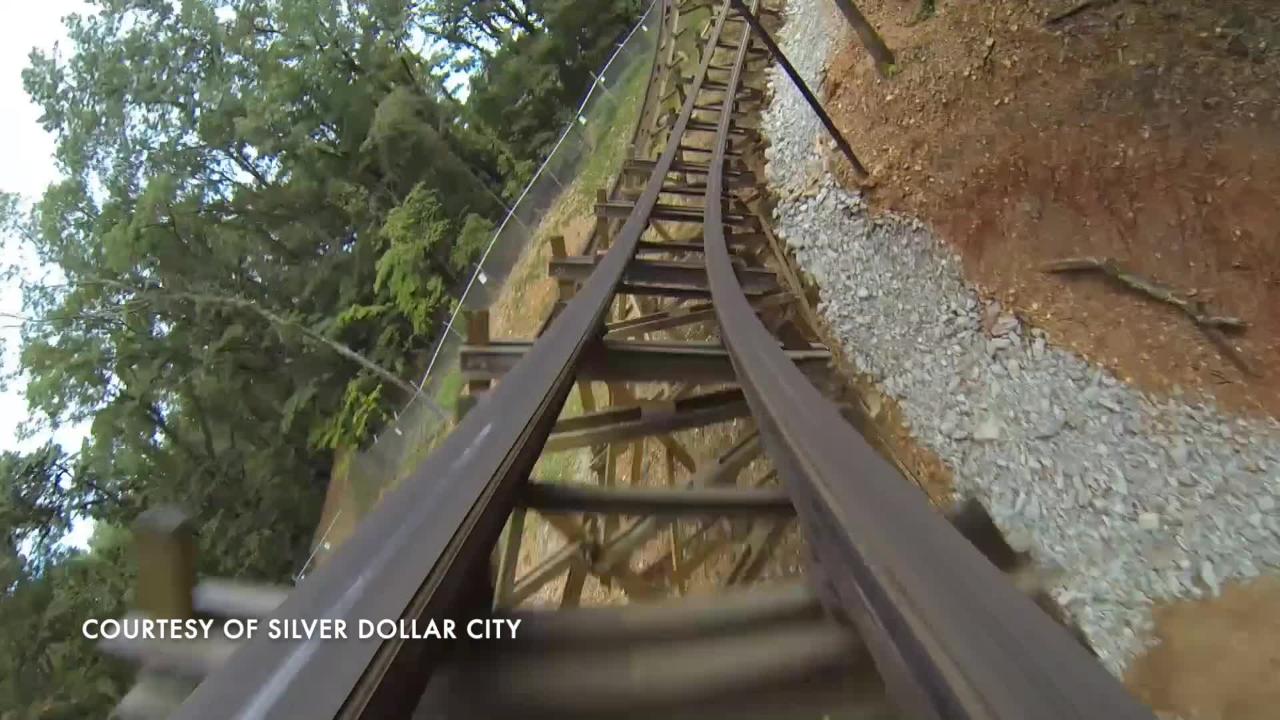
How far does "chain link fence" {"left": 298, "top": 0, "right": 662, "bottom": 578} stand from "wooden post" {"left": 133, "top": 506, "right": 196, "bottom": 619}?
24.4ft

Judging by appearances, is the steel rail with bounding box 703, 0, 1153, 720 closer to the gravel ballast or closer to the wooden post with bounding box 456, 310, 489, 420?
the wooden post with bounding box 456, 310, 489, 420

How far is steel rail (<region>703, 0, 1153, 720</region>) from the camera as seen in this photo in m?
0.90

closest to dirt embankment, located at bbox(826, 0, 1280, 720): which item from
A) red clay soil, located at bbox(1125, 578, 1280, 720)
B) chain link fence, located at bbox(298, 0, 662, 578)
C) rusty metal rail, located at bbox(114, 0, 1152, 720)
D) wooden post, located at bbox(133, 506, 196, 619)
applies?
red clay soil, located at bbox(1125, 578, 1280, 720)

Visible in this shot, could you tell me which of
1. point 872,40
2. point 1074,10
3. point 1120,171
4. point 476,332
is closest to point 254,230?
point 872,40

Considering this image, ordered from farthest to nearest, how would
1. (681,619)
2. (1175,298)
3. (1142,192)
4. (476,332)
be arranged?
(1142,192) < (1175,298) < (476,332) < (681,619)

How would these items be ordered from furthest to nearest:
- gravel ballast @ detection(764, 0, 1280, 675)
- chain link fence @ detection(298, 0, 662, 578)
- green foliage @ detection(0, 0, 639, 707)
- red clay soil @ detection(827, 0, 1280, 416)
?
green foliage @ detection(0, 0, 639, 707) → chain link fence @ detection(298, 0, 662, 578) → red clay soil @ detection(827, 0, 1280, 416) → gravel ballast @ detection(764, 0, 1280, 675)

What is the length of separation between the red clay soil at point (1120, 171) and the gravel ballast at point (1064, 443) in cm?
19

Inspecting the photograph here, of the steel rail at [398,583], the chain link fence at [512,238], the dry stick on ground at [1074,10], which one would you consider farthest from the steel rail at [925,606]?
the chain link fence at [512,238]

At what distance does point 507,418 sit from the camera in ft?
5.90

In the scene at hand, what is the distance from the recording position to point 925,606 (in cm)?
105

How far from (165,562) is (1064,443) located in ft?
15.6

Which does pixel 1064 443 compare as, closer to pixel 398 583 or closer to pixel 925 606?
pixel 925 606

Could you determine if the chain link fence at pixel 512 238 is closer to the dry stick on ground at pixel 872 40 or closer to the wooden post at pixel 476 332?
the wooden post at pixel 476 332

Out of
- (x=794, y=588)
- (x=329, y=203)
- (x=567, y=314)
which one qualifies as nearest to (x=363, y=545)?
(x=794, y=588)
